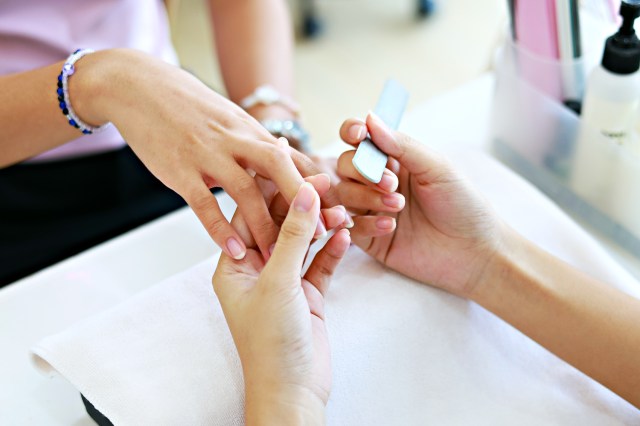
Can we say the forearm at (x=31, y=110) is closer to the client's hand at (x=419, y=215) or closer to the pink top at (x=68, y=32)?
the pink top at (x=68, y=32)

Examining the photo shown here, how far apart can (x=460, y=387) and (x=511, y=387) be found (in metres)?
0.05

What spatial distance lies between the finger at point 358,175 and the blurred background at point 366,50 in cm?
117

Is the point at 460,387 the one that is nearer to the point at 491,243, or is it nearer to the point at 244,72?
the point at 491,243

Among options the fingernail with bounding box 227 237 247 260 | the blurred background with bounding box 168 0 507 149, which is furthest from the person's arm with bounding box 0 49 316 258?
the blurred background with bounding box 168 0 507 149

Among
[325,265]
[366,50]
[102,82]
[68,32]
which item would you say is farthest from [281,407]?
[366,50]

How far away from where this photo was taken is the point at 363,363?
0.67 m

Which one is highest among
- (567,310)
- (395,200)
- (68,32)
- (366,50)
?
(68,32)

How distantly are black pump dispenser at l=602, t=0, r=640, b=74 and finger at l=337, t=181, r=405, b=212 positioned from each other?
0.84ft

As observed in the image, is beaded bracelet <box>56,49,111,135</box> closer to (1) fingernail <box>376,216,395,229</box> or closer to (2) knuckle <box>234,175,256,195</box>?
(2) knuckle <box>234,175,256,195</box>

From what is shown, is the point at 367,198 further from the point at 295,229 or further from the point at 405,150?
the point at 295,229

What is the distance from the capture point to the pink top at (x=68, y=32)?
88 cm

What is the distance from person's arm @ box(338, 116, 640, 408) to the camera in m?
0.69

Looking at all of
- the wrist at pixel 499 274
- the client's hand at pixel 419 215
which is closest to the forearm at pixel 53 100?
the client's hand at pixel 419 215

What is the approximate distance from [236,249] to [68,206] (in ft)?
1.20
